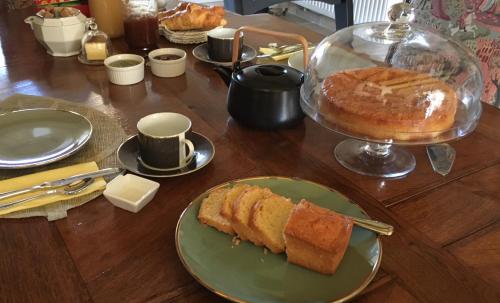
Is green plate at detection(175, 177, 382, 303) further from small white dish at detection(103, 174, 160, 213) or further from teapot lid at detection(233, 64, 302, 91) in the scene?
teapot lid at detection(233, 64, 302, 91)

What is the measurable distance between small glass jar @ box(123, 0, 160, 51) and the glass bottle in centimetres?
11

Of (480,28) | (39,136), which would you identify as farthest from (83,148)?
(480,28)

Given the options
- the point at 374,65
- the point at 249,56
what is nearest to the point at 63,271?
the point at 374,65

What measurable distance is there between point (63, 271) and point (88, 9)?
3.77ft

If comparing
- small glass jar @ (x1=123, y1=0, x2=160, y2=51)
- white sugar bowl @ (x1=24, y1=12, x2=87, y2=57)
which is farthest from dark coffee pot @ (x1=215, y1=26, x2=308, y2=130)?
white sugar bowl @ (x1=24, y1=12, x2=87, y2=57)

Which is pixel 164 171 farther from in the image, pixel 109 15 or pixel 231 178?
pixel 109 15

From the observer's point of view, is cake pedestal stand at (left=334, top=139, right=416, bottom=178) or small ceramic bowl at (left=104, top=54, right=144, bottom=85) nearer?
cake pedestal stand at (left=334, top=139, right=416, bottom=178)

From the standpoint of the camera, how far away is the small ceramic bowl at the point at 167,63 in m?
1.17

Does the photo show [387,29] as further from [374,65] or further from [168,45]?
[168,45]

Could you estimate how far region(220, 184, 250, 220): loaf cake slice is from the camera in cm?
63

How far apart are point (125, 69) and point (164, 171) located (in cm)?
43

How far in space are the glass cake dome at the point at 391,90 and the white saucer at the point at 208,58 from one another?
12.7 inches

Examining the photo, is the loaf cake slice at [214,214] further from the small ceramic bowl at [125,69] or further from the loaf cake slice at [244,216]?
the small ceramic bowl at [125,69]

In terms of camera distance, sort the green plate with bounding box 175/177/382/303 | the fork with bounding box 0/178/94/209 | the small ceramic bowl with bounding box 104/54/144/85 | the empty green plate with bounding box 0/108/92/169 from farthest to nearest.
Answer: the small ceramic bowl with bounding box 104/54/144/85 < the empty green plate with bounding box 0/108/92/169 < the fork with bounding box 0/178/94/209 < the green plate with bounding box 175/177/382/303
